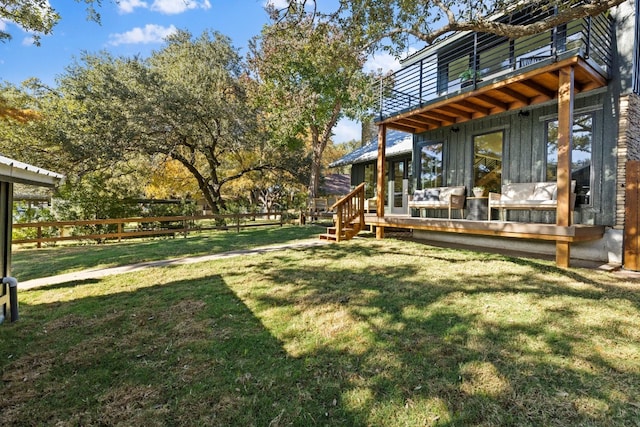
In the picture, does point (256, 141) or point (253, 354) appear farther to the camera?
point (256, 141)

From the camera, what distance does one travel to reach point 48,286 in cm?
511

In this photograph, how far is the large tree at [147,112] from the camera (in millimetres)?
12789

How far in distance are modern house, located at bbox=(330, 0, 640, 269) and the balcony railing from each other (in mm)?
35

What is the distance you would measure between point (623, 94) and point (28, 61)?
949 inches

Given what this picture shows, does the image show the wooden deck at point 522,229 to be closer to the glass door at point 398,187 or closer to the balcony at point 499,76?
the balcony at point 499,76

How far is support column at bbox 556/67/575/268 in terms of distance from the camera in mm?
5328

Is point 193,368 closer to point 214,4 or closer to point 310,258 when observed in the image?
point 310,258

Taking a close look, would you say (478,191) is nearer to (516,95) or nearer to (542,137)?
(542,137)

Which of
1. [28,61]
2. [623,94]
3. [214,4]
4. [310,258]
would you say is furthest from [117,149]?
[623,94]

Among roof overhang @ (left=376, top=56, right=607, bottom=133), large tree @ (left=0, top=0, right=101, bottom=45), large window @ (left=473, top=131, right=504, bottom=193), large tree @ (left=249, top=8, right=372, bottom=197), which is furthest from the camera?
large tree @ (left=249, top=8, right=372, bottom=197)

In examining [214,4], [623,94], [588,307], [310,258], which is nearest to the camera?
[588,307]

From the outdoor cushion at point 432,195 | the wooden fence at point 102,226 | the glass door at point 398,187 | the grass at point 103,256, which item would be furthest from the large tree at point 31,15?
the outdoor cushion at point 432,195

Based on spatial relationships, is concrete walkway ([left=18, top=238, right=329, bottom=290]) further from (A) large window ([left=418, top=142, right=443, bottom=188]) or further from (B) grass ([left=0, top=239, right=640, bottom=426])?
(A) large window ([left=418, top=142, right=443, bottom=188])

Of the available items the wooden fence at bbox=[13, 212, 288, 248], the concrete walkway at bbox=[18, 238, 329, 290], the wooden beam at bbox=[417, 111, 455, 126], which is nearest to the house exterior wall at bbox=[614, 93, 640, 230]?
the wooden beam at bbox=[417, 111, 455, 126]
